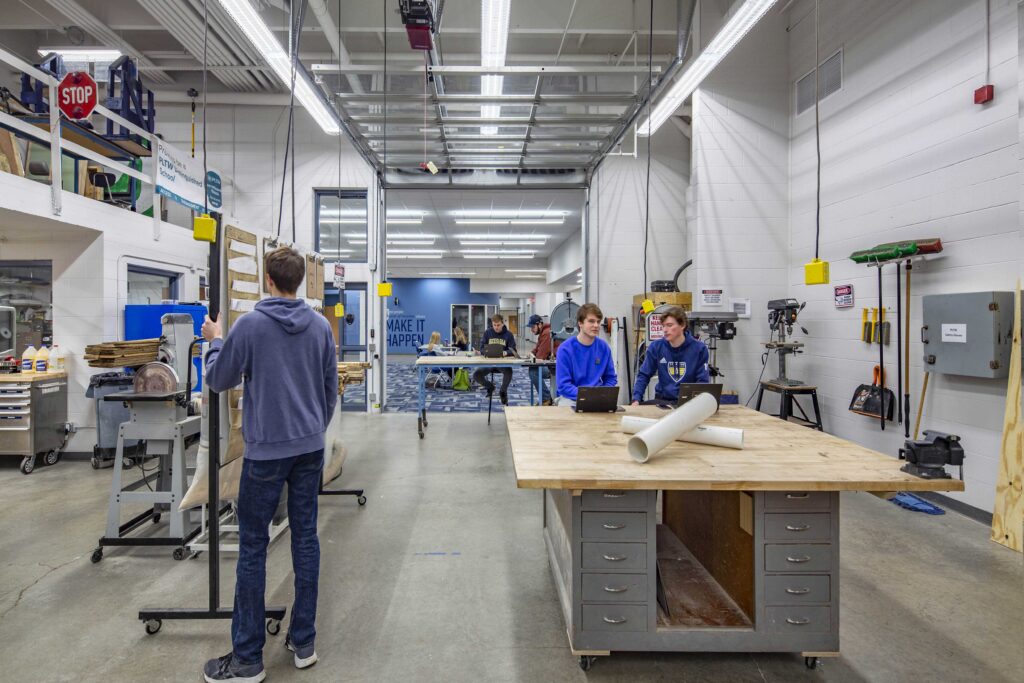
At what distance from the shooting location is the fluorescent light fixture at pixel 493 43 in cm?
347

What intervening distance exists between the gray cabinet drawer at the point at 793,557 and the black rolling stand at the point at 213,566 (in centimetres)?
207

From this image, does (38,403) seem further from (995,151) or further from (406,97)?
(995,151)

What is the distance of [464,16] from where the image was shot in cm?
554

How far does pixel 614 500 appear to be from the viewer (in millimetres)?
1859

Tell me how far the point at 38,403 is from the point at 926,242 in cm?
794

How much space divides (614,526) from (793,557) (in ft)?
2.32

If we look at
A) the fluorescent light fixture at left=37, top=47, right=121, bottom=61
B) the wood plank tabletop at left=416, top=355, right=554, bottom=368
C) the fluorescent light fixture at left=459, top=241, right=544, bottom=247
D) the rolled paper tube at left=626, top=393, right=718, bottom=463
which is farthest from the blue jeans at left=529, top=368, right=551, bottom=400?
the fluorescent light fixture at left=459, top=241, right=544, bottom=247

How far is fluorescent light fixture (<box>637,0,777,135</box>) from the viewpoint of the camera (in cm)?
344

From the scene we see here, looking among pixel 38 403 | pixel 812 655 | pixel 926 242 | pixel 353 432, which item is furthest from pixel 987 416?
pixel 38 403

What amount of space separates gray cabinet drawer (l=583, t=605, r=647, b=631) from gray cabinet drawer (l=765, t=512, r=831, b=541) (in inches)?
22.9

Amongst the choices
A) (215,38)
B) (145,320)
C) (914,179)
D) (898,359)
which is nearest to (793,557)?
(898,359)

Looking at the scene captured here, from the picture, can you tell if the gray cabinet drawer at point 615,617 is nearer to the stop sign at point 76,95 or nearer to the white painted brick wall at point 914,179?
the white painted brick wall at point 914,179

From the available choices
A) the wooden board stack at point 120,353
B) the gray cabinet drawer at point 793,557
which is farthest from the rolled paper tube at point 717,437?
the wooden board stack at point 120,353

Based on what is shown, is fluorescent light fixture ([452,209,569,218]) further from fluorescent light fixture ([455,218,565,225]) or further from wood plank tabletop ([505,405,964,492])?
wood plank tabletop ([505,405,964,492])
